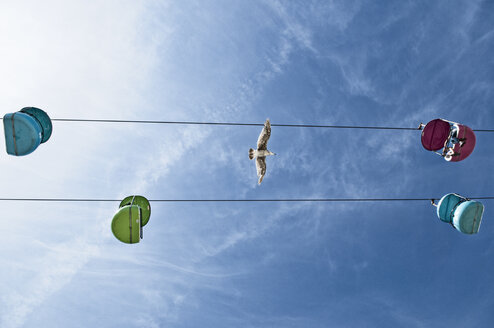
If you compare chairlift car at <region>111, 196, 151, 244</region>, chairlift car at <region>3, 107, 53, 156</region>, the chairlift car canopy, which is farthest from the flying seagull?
chairlift car at <region>3, 107, 53, 156</region>

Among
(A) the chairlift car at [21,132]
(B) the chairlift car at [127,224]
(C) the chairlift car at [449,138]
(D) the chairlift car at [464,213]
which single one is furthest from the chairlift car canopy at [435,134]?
(A) the chairlift car at [21,132]

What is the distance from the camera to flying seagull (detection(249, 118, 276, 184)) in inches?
458

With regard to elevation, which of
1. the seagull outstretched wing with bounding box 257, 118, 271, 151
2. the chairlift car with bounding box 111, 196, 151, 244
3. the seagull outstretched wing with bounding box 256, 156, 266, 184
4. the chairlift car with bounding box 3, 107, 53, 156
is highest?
the seagull outstretched wing with bounding box 257, 118, 271, 151

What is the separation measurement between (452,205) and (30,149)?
550 inches

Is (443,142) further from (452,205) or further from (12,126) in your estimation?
(12,126)

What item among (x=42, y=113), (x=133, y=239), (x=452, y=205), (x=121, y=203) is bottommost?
(x=133, y=239)

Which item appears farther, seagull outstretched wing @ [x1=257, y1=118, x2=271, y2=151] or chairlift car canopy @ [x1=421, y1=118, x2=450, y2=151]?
seagull outstretched wing @ [x1=257, y1=118, x2=271, y2=151]

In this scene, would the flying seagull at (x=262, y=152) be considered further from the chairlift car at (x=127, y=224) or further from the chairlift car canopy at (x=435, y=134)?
the chairlift car canopy at (x=435, y=134)

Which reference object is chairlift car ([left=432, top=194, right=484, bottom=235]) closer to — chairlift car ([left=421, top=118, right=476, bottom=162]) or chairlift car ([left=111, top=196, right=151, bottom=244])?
chairlift car ([left=421, top=118, right=476, bottom=162])

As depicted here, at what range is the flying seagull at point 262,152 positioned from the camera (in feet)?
38.1

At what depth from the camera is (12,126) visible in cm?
872

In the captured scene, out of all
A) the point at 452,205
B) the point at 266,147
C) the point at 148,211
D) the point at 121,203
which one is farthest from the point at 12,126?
the point at 452,205

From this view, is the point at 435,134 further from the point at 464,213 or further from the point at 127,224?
the point at 127,224

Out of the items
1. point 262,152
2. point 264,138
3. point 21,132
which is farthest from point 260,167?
point 21,132
